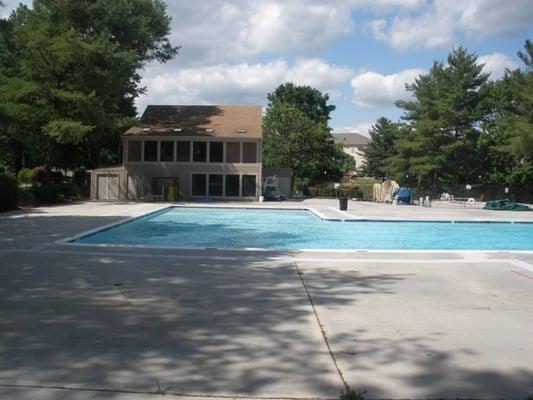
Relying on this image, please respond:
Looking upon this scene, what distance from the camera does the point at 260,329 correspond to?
6.09 m

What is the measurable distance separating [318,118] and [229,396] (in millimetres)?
69444

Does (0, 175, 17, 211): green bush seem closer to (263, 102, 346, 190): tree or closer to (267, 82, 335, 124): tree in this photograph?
(263, 102, 346, 190): tree

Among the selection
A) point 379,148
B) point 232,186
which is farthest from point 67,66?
point 379,148

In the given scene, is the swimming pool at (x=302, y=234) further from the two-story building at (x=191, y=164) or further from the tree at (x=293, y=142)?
the tree at (x=293, y=142)

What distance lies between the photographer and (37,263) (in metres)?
10.5

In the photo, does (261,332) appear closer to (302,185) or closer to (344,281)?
(344,281)

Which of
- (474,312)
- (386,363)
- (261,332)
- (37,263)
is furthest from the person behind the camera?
(37,263)

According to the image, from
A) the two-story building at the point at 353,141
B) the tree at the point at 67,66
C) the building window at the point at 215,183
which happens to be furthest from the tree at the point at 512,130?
the two-story building at the point at 353,141

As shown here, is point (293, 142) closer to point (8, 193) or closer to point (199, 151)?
point (199, 151)

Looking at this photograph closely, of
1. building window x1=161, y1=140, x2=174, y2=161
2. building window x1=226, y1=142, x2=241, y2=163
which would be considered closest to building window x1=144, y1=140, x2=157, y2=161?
building window x1=161, y1=140, x2=174, y2=161

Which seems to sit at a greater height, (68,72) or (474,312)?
(68,72)

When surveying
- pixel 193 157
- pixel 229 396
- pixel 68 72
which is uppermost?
pixel 68 72

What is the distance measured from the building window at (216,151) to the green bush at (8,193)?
56.6ft

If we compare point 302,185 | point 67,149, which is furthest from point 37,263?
point 302,185
